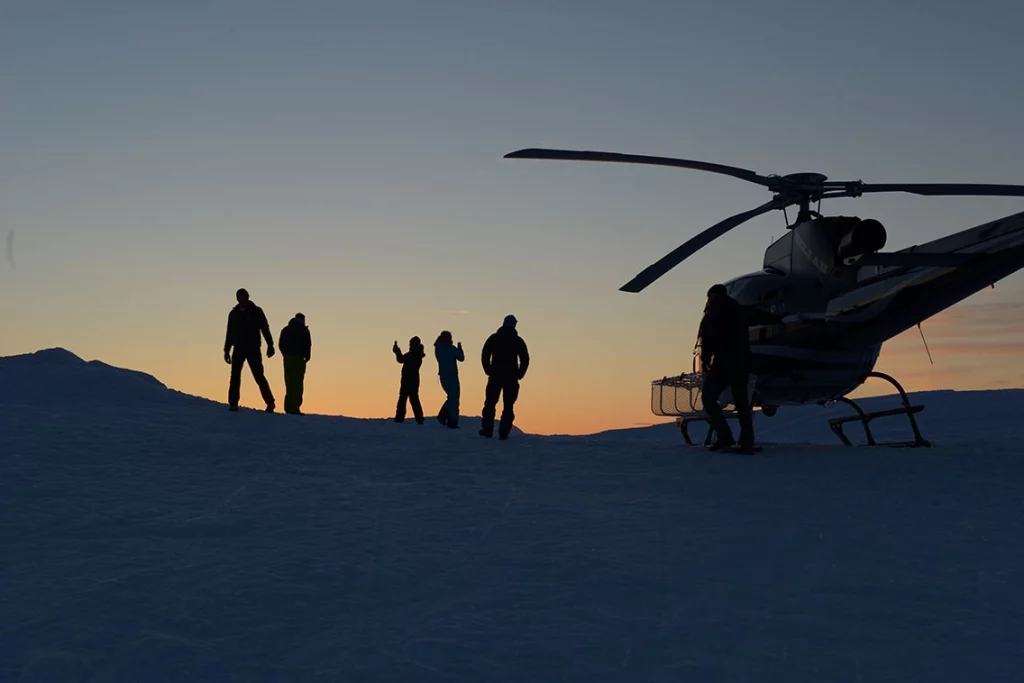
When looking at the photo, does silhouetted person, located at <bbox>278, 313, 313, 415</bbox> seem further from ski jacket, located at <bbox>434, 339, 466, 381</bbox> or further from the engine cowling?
the engine cowling

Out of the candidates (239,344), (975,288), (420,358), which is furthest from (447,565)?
(420,358)

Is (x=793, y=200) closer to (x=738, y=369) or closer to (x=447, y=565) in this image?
(x=738, y=369)

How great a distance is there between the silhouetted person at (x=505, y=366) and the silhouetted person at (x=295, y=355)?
3.69m

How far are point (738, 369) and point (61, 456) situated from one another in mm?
6812

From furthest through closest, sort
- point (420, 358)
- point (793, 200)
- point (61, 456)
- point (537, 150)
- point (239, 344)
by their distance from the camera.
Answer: point (420, 358) → point (239, 344) → point (793, 200) → point (537, 150) → point (61, 456)

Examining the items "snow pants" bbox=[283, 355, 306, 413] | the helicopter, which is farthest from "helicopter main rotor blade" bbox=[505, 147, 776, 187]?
"snow pants" bbox=[283, 355, 306, 413]

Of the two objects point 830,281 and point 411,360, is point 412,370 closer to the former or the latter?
point 411,360

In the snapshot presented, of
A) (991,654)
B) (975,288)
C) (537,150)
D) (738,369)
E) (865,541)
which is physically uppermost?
(537,150)

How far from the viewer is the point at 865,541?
5805 millimetres

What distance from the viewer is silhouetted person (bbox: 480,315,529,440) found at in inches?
456

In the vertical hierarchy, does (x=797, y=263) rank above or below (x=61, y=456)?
above

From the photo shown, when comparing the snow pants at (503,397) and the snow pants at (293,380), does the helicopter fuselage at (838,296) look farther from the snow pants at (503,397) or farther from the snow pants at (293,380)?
the snow pants at (293,380)

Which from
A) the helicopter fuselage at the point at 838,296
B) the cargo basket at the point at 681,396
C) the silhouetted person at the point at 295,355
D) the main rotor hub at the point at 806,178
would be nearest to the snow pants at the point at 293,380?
the silhouetted person at the point at 295,355

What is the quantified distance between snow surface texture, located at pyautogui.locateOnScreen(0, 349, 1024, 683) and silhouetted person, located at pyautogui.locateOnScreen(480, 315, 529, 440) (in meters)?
2.65
